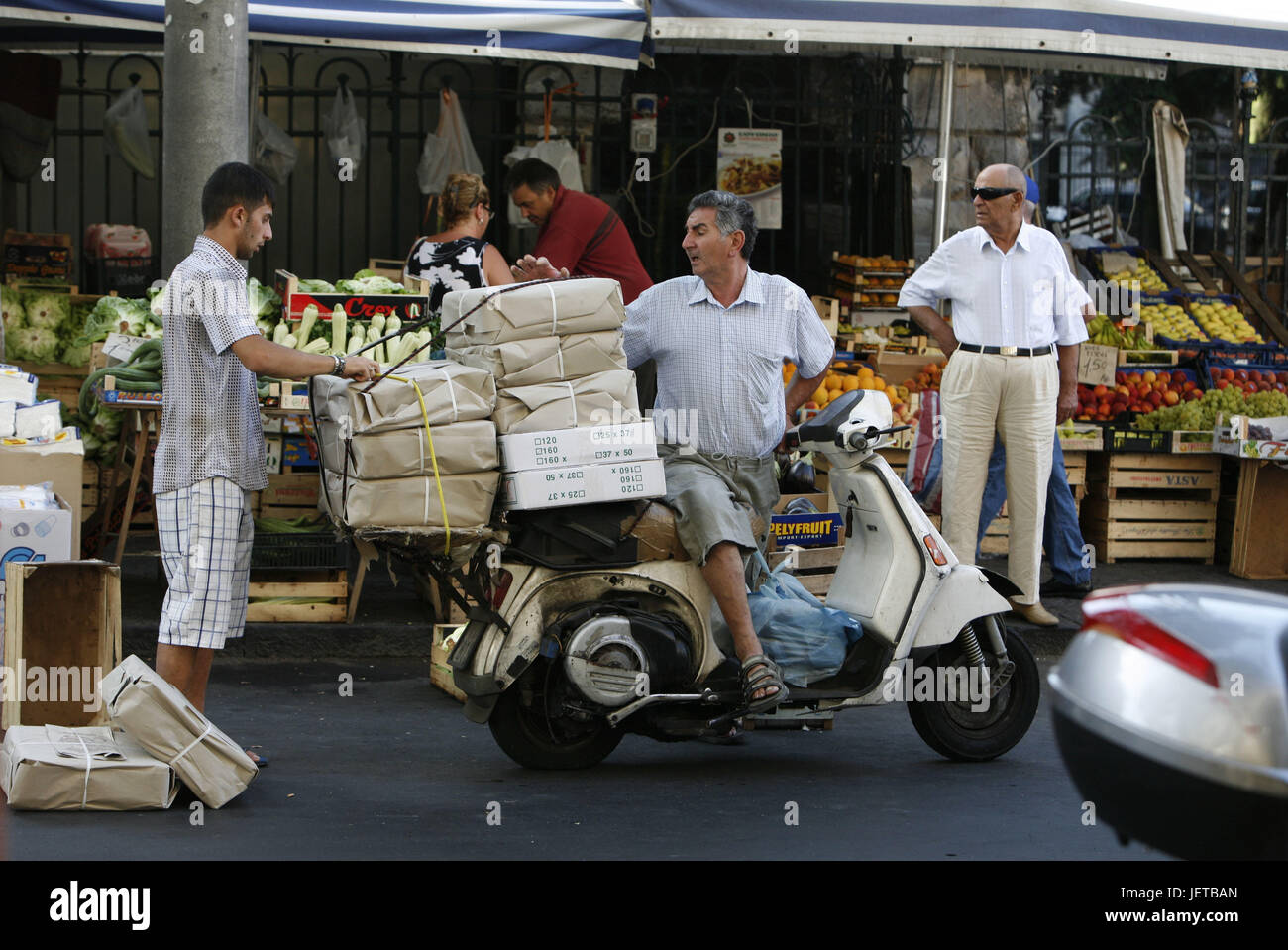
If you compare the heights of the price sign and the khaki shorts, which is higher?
the price sign

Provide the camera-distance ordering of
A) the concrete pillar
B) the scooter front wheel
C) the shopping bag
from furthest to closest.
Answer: the shopping bag
the concrete pillar
the scooter front wheel

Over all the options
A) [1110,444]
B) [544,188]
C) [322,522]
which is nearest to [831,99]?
[1110,444]

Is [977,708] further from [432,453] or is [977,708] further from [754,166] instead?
[754,166]

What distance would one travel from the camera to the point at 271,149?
35.6 feet

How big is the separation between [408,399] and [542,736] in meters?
1.33

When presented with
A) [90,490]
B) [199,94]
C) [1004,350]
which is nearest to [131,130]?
[90,490]

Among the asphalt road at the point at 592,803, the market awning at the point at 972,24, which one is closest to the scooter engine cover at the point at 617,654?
the asphalt road at the point at 592,803

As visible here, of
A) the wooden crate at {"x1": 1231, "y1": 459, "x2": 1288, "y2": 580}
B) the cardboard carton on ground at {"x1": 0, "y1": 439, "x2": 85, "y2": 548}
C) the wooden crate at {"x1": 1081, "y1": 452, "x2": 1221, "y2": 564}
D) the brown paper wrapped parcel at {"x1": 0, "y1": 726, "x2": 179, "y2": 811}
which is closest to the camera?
the brown paper wrapped parcel at {"x1": 0, "y1": 726, "x2": 179, "y2": 811}

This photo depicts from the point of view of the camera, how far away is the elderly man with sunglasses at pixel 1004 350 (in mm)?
7707

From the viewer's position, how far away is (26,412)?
706cm

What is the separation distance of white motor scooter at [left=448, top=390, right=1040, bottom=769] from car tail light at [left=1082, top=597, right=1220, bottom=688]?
248cm

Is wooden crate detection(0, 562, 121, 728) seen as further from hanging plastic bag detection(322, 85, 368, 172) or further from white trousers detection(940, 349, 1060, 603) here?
hanging plastic bag detection(322, 85, 368, 172)

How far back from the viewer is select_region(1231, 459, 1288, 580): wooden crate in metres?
9.54

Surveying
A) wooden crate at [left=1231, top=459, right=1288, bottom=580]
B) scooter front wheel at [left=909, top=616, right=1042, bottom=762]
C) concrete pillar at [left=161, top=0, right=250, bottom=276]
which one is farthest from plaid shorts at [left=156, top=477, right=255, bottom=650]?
wooden crate at [left=1231, top=459, right=1288, bottom=580]
